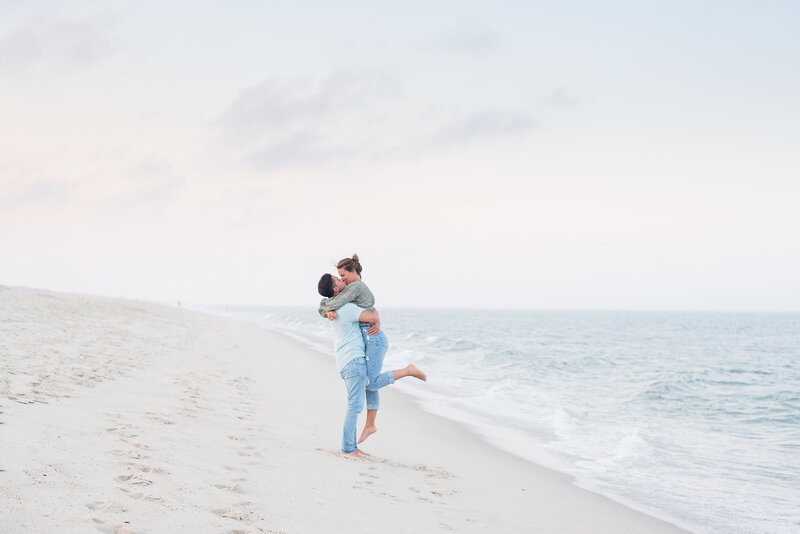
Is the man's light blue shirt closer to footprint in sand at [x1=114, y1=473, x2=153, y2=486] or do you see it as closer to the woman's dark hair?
the woman's dark hair

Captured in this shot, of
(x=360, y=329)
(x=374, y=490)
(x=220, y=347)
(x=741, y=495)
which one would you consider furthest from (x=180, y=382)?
(x=220, y=347)

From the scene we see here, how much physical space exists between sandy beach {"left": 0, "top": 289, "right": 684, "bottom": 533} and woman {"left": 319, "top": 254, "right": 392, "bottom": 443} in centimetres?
98

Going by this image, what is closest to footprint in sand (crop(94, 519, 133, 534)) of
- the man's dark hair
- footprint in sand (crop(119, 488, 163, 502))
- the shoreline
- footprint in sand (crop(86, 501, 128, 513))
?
footprint in sand (crop(86, 501, 128, 513))

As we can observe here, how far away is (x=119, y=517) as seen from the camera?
134 inches

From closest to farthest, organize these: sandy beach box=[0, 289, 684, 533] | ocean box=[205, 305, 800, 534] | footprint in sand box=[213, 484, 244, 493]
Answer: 1. sandy beach box=[0, 289, 684, 533]
2. footprint in sand box=[213, 484, 244, 493]
3. ocean box=[205, 305, 800, 534]

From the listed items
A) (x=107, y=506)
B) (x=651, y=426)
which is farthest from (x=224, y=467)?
(x=651, y=426)

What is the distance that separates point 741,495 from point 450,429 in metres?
4.63

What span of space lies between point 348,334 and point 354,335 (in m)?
0.07

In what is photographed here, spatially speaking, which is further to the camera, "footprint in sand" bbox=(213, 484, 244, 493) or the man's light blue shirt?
the man's light blue shirt

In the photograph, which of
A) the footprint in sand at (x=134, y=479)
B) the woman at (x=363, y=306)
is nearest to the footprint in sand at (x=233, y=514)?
the footprint in sand at (x=134, y=479)

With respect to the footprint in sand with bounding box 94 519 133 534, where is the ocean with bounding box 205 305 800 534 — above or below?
below

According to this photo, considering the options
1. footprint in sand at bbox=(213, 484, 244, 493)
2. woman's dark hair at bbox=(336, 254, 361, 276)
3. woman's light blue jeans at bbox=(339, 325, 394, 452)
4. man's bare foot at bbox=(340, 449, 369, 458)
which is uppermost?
woman's dark hair at bbox=(336, 254, 361, 276)

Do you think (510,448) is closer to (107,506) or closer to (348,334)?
(348,334)

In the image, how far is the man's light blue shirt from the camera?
6.24m
